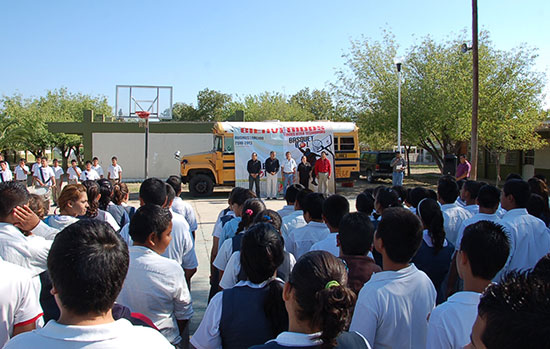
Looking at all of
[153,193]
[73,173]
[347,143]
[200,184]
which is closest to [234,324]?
[153,193]

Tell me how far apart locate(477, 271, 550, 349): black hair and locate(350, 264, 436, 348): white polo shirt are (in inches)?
45.8

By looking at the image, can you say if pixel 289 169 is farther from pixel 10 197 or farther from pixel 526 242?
pixel 10 197

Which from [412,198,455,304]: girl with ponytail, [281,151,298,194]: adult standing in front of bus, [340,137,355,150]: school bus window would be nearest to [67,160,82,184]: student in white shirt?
[281,151,298,194]: adult standing in front of bus

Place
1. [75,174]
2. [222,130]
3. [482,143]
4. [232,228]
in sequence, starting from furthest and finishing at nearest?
[482,143] < [222,130] < [75,174] < [232,228]

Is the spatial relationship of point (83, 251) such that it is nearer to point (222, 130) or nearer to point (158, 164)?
point (222, 130)

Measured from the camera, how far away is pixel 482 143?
2120 cm

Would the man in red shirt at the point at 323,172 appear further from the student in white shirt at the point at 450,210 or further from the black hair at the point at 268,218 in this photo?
A: the black hair at the point at 268,218

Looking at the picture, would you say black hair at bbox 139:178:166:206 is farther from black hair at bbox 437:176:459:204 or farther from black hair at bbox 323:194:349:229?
black hair at bbox 437:176:459:204

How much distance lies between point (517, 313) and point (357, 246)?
1856mm

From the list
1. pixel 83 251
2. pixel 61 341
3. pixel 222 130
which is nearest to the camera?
pixel 61 341

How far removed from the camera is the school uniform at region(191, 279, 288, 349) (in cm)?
219

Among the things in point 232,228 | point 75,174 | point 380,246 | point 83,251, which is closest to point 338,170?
point 75,174

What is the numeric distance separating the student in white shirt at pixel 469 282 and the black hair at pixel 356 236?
25.6 inches

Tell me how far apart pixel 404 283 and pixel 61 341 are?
175cm
